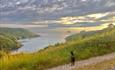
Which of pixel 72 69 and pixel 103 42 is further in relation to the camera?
pixel 103 42

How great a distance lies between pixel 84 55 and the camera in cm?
3591

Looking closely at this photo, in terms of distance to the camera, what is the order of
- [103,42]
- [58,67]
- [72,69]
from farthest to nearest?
[103,42] < [58,67] < [72,69]

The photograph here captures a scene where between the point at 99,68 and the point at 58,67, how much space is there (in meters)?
5.56

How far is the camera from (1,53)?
37000 millimetres

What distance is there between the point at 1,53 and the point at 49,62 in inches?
208

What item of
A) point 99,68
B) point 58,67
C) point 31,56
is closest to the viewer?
point 99,68

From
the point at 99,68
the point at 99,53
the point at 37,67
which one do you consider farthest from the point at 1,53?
the point at 99,68

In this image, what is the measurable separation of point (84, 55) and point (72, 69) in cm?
650

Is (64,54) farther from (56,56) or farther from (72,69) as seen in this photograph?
(72,69)

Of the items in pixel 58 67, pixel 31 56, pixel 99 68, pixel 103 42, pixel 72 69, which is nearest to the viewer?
pixel 99 68

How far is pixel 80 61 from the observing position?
34.0m

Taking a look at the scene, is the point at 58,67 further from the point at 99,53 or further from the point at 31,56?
the point at 99,53

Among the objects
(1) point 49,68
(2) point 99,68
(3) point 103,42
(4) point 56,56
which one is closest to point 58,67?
(1) point 49,68

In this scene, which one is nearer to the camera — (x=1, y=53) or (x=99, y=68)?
(x=99, y=68)
